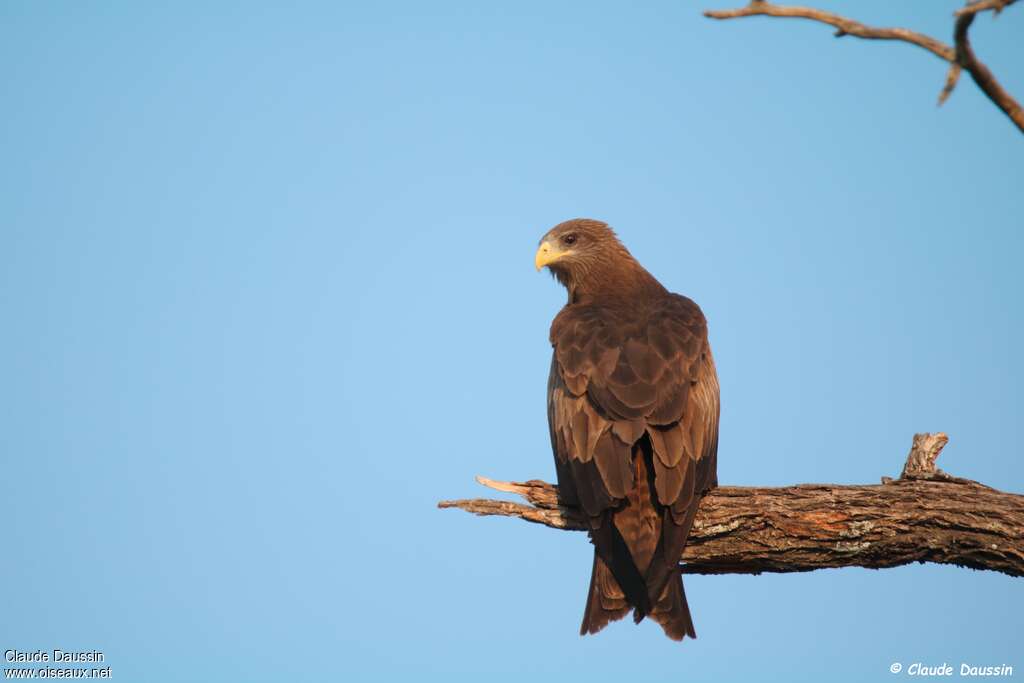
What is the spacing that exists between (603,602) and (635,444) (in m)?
1.13

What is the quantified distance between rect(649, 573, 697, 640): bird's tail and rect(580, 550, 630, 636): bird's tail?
22cm

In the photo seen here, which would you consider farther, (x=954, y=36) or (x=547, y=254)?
(x=547, y=254)

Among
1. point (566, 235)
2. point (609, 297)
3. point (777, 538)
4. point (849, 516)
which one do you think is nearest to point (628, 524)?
point (777, 538)

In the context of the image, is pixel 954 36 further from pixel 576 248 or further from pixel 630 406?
pixel 576 248

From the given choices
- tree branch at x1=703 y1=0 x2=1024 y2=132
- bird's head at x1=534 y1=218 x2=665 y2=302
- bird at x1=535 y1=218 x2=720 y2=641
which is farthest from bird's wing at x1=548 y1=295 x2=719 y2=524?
tree branch at x1=703 y1=0 x2=1024 y2=132

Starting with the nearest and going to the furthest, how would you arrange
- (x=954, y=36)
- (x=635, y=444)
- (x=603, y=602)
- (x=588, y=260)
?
1. (x=954, y=36)
2. (x=603, y=602)
3. (x=635, y=444)
4. (x=588, y=260)

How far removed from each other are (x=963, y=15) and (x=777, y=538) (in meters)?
4.21

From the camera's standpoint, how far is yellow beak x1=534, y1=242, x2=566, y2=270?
10.9m

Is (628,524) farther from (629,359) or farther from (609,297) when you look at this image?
(609,297)

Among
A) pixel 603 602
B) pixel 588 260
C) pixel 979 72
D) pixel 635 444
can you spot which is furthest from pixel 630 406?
pixel 979 72

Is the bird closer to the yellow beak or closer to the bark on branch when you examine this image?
the bark on branch

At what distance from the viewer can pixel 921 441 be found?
316 inches

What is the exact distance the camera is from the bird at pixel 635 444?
7480 millimetres

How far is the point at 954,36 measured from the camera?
4.26m
